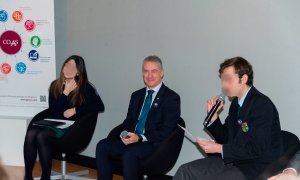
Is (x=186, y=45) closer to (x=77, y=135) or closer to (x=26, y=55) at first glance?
(x=77, y=135)

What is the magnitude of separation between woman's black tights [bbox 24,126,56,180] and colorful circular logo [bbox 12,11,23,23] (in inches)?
55.3

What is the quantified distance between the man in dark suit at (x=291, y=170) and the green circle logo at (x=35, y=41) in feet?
10.8

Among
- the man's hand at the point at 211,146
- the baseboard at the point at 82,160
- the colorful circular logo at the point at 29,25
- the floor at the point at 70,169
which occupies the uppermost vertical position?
the colorful circular logo at the point at 29,25

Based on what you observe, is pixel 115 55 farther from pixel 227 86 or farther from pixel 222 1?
pixel 227 86

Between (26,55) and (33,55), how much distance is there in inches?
3.9

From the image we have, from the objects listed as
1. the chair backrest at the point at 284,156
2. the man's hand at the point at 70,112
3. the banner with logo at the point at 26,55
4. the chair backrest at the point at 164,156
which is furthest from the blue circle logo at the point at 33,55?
the chair backrest at the point at 284,156

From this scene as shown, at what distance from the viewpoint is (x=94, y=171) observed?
5.48 meters

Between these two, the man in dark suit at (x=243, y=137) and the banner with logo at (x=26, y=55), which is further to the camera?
the banner with logo at (x=26, y=55)

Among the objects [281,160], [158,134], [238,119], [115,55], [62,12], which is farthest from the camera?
[62,12]

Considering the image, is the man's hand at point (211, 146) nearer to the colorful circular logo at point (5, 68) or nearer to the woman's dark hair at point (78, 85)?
the woman's dark hair at point (78, 85)

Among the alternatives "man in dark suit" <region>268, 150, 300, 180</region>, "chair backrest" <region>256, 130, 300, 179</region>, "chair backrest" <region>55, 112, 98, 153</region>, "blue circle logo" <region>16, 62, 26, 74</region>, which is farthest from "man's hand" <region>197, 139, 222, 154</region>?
"blue circle logo" <region>16, 62, 26, 74</region>

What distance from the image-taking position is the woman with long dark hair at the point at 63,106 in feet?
15.3

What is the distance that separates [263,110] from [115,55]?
2.42 meters

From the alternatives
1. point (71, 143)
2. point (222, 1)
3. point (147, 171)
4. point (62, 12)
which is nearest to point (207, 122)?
point (147, 171)
